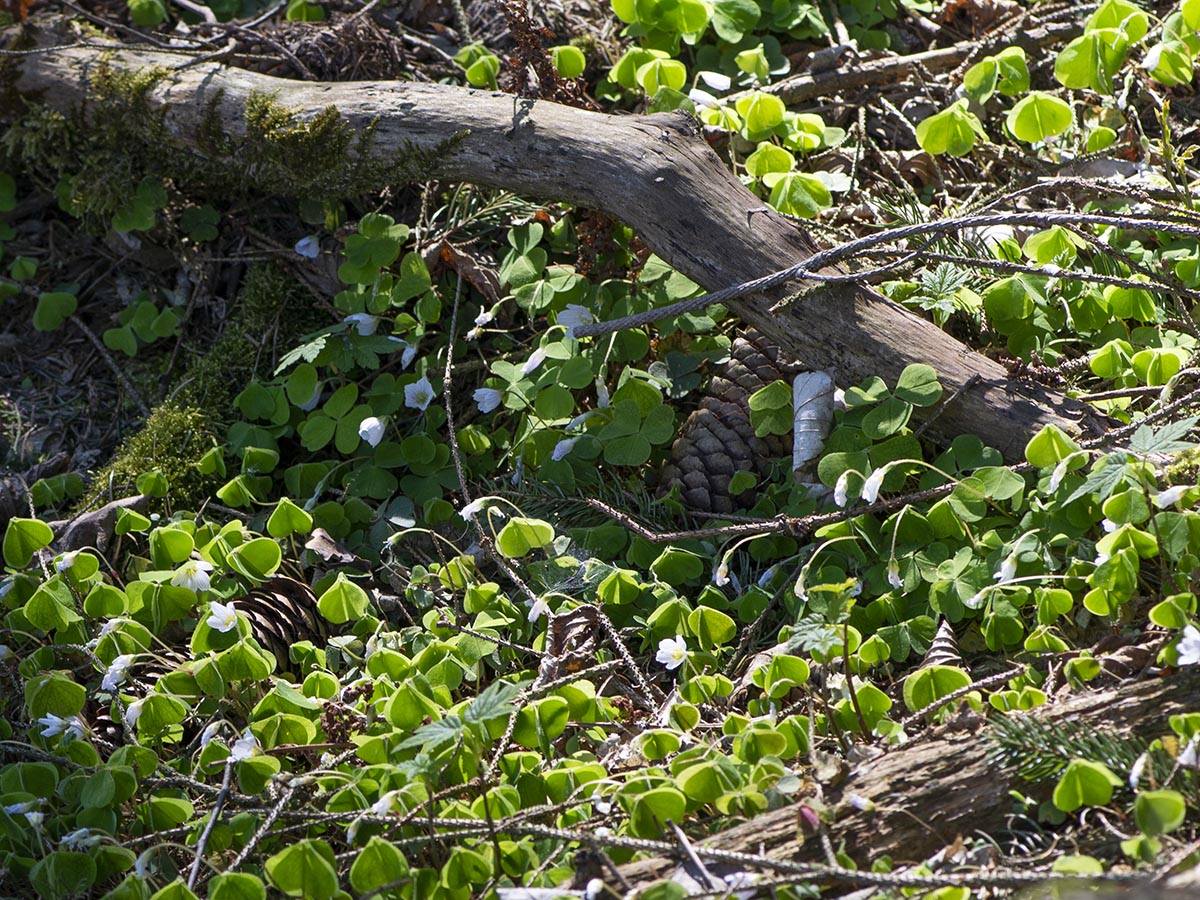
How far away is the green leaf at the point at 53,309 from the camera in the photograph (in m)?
3.72

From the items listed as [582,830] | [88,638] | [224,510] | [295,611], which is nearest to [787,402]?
[582,830]

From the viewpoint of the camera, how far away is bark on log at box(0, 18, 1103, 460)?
8.86 feet

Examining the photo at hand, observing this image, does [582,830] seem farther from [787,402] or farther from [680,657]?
[787,402]

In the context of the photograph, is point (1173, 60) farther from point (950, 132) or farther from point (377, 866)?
point (377, 866)

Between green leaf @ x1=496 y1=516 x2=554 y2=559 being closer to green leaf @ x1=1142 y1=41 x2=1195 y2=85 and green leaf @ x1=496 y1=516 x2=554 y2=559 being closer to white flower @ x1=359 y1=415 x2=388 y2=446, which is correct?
white flower @ x1=359 y1=415 x2=388 y2=446

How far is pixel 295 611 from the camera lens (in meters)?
2.84

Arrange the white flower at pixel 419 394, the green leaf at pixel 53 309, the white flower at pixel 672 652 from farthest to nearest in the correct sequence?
1. the green leaf at pixel 53 309
2. the white flower at pixel 419 394
3. the white flower at pixel 672 652

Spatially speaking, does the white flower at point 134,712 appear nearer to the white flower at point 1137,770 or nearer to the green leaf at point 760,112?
the white flower at point 1137,770

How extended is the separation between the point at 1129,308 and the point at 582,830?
2.08 m

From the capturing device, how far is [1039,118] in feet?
10.1

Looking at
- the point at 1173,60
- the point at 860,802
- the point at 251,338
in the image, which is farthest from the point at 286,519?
the point at 1173,60

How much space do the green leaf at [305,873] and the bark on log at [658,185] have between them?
1780 mm

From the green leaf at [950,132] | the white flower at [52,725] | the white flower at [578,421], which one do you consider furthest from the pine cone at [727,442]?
the white flower at [52,725]

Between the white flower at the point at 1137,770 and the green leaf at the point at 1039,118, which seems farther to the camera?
the green leaf at the point at 1039,118
